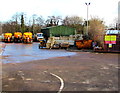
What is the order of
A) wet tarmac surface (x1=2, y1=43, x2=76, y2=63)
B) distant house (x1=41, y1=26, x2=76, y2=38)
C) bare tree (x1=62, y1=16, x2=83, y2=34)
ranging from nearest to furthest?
1. wet tarmac surface (x1=2, y1=43, x2=76, y2=63)
2. distant house (x1=41, y1=26, x2=76, y2=38)
3. bare tree (x1=62, y1=16, x2=83, y2=34)

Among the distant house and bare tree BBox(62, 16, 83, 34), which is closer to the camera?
the distant house

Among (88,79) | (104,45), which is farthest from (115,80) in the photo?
(104,45)

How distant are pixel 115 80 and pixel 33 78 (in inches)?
151

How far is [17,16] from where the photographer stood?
70.8m

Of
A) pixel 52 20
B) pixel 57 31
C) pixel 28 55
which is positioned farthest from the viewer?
pixel 52 20

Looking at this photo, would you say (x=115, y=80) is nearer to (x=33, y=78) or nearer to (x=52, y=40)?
(x=33, y=78)

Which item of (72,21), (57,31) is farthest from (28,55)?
(72,21)

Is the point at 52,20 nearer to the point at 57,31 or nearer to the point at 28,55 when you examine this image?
the point at 57,31

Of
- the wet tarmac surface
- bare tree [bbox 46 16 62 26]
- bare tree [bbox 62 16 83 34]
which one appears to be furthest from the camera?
bare tree [bbox 46 16 62 26]

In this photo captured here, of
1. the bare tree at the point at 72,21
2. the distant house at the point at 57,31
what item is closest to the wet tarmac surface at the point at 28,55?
the distant house at the point at 57,31

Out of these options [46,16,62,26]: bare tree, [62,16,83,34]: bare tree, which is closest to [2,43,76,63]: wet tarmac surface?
[62,16,83,34]: bare tree

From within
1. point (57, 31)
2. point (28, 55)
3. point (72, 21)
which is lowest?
point (28, 55)

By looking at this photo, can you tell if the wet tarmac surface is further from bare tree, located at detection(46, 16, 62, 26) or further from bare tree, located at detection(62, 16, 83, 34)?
bare tree, located at detection(46, 16, 62, 26)

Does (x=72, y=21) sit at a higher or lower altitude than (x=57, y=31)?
higher
